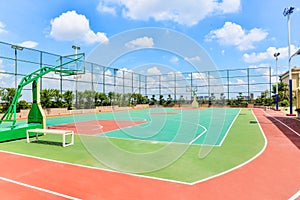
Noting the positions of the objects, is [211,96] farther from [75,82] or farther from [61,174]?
[61,174]

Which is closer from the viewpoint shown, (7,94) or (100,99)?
(7,94)

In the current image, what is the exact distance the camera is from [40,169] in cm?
533

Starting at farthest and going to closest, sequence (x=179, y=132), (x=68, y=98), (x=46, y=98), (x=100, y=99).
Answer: (x=100, y=99) < (x=68, y=98) < (x=46, y=98) < (x=179, y=132)

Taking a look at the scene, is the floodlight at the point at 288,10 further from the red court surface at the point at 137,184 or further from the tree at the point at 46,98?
the tree at the point at 46,98

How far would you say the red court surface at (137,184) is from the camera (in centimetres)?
390

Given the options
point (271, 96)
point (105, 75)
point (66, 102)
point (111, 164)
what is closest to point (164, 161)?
point (111, 164)

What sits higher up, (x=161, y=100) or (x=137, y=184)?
(x=161, y=100)

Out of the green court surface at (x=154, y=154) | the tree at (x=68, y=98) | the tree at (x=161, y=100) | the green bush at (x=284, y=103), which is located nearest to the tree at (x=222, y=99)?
the green bush at (x=284, y=103)

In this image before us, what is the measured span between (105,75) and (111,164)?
28.9 m

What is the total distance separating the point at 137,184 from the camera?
14.4ft

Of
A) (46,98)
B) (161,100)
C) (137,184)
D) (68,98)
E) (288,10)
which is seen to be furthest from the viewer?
(161,100)

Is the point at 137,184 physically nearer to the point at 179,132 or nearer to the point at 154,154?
the point at 154,154

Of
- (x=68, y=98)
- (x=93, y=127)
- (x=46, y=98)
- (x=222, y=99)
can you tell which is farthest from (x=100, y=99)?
(x=222, y=99)

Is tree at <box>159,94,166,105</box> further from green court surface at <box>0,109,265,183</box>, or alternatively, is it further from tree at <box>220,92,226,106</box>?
green court surface at <box>0,109,265,183</box>
